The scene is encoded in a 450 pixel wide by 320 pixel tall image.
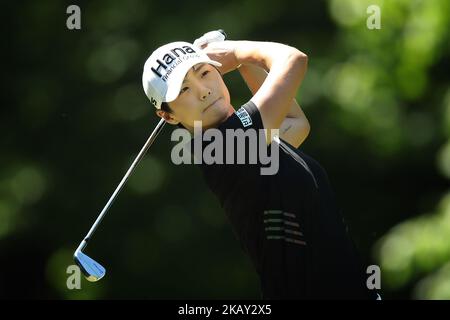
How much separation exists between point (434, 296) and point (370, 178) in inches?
97.7

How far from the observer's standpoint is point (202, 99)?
3.32 m

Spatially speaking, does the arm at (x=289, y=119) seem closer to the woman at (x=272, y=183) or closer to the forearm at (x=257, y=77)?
the forearm at (x=257, y=77)

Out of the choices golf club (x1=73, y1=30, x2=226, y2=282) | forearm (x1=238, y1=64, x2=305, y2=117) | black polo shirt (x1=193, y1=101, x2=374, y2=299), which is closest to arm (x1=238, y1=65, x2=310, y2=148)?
forearm (x1=238, y1=64, x2=305, y2=117)

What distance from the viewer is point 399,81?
6434 mm

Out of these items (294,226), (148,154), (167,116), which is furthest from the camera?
(148,154)

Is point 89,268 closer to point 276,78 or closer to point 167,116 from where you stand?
point 167,116

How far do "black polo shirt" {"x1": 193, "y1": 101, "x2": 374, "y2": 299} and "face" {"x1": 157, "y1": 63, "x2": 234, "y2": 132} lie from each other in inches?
2.0

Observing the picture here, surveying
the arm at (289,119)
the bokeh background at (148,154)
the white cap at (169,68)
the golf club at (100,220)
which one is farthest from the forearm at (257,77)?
the bokeh background at (148,154)

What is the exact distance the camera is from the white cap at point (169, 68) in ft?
10.8

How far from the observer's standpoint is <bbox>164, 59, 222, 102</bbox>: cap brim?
3.27 metres

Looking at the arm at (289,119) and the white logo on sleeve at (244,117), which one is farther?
the arm at (289,119)

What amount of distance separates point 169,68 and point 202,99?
0.39 feet

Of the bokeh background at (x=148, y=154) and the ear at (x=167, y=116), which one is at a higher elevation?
the bokeh background at (x=148, y=154)

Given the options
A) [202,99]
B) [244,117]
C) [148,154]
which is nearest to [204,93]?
[202,99]
